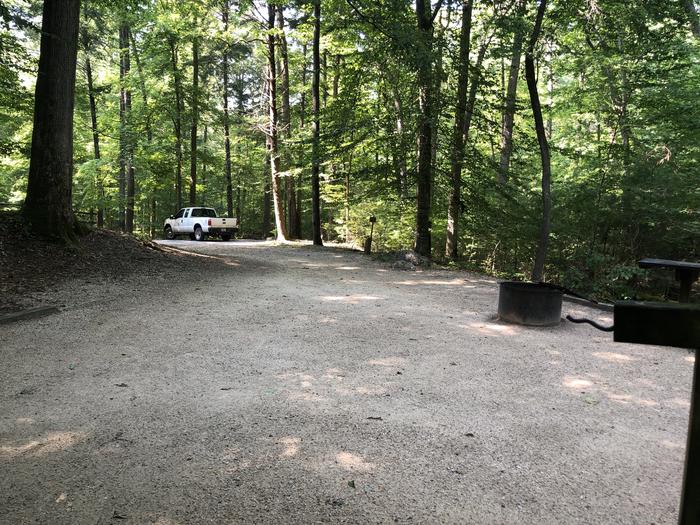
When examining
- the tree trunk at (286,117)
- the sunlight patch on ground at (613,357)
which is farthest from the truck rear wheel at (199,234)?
the sunlight patch on ground at (613,357)

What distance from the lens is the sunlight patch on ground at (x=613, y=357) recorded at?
494 cm

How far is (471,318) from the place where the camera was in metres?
6.68

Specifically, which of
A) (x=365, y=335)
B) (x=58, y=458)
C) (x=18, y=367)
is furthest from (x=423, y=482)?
(x=18, y=367)

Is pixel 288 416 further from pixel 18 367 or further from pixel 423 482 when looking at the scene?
pixel 18 367

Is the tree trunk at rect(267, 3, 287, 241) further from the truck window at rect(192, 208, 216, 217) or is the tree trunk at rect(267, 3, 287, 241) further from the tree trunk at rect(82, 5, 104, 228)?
the tree trunk at rect(82, 5, 104, 228)

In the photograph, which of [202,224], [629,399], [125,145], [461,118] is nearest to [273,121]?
[202,224]

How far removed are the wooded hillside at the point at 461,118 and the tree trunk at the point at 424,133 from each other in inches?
2.1

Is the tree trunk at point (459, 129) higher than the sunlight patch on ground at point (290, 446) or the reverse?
higher

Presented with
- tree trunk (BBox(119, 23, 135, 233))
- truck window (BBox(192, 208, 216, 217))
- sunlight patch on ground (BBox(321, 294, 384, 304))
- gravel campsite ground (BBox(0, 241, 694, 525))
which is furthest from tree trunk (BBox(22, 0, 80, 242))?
truck window (BBox(192, 208, 216, 217))

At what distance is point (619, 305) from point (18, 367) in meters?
4.96

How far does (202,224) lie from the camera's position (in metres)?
20.9

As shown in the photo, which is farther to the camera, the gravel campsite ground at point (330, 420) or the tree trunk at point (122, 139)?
the tree trunk at point (122, 139)

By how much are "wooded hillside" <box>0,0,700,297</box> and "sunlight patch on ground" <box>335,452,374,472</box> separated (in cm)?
595

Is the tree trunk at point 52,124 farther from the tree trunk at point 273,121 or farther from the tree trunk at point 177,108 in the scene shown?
the tree trunk at point 177,108
